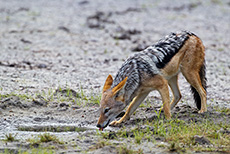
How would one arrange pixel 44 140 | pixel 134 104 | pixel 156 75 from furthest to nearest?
pixel 134 104
pixel 156 75
pixel 44 140

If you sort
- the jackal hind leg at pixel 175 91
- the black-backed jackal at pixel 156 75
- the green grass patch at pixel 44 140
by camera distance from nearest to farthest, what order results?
the green grass patch at pixel 44 140 < the black-backed jackal at pixel 156 75 < the jackal hind leg at pixel 175 91

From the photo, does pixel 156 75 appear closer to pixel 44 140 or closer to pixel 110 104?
pixel 110 104

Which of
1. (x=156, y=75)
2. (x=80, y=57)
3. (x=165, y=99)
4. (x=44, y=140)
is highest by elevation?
(x=80, y=57)

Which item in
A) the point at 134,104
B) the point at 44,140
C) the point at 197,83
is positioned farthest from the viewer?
the point at 197,83

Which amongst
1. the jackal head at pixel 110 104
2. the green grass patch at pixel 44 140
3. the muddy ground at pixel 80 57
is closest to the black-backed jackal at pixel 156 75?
the jackal head at pixel 110 104

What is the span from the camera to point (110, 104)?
21.9 feet

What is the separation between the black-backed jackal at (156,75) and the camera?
672 centimetres

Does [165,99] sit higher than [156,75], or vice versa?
[156,75]

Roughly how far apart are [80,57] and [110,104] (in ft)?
18.4

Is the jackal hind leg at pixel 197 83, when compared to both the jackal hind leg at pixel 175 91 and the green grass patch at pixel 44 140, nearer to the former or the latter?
the jackal hind leg at pixel 175 91

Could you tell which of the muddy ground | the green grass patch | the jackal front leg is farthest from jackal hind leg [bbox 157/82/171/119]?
the green grass patch

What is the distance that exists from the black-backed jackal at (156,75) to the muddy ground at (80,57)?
0.34 m

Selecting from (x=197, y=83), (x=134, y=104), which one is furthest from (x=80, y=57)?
(x=197, y=83)

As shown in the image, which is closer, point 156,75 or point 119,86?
point 119,86
